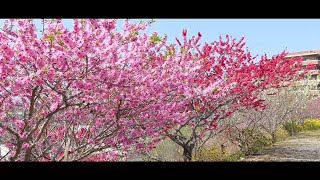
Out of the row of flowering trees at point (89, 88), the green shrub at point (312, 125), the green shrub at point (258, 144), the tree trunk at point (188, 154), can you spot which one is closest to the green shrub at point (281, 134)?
the green shrub at point (258, 144)

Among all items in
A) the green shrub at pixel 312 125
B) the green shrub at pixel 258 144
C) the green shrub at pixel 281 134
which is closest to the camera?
the green shrub at pixel 258 144

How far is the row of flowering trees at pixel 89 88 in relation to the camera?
120 inches

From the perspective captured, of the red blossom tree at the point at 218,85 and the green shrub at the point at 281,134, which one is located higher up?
the red blossom tree at the point at 218,85

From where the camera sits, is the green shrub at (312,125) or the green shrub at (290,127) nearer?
the green shrub at (290,127)

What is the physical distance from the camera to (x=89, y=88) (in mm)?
3396

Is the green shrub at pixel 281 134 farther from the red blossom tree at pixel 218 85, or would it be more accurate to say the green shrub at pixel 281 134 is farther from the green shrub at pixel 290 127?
the red blossom tree at pixel 218 85

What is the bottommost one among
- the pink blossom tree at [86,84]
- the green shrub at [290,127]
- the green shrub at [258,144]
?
the green shrub at [258,144]

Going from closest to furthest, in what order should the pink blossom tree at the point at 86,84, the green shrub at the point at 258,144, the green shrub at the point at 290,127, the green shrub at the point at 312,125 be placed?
the pink blossom tree at the point at 86,84 → the green shrub at the point at 258,144 → the green shrub at the point at 290,127 → the green shrub at the point at 312,125

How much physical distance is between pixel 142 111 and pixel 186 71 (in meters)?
0.90

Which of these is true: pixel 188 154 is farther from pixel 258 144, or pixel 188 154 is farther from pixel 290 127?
pixel 290 127

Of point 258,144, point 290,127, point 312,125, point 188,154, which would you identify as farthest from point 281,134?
point 188,154

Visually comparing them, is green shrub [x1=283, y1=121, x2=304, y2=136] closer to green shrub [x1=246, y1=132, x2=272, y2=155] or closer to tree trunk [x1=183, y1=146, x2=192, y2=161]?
green shrub [x1=246, y1=132, x2=272, y2=155]
